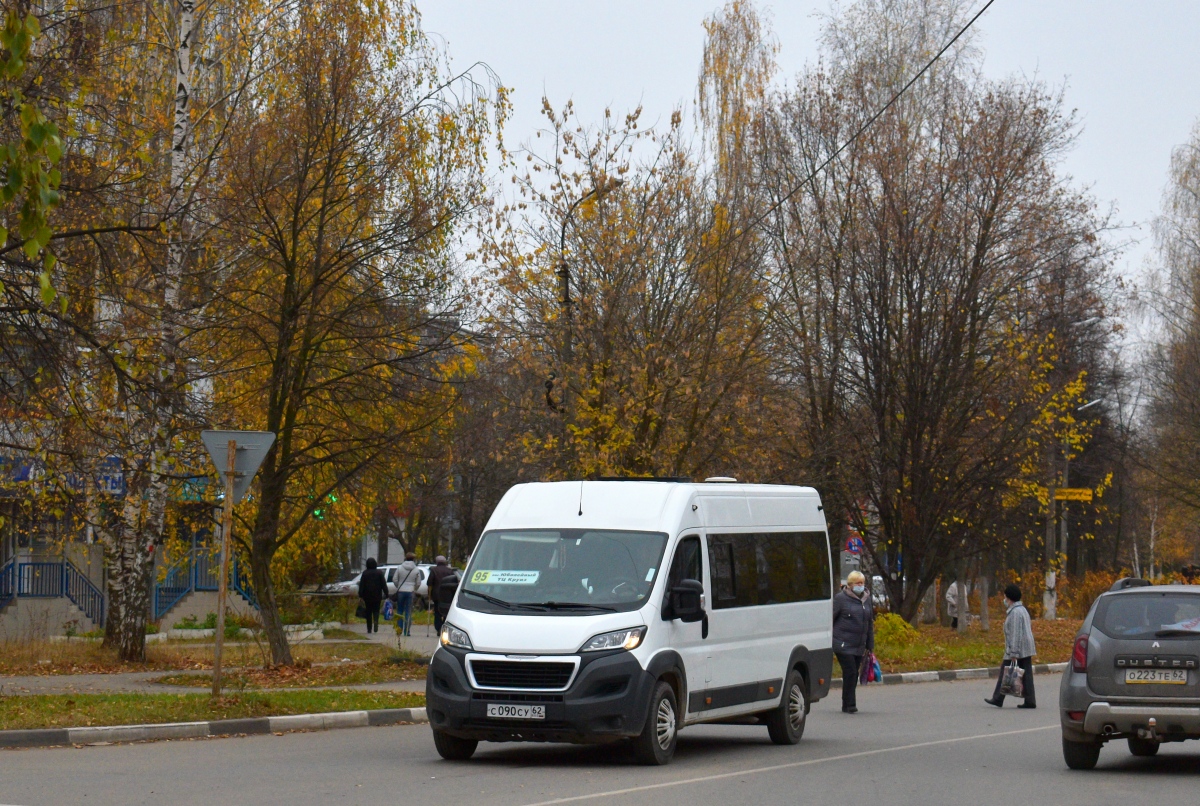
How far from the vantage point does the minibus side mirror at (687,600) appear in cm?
1245

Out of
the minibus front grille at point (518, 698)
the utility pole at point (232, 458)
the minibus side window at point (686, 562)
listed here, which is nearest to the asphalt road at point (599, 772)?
the minibus front grille at point (518, 698)

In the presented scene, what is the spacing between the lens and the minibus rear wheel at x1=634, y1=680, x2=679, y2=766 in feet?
39.5

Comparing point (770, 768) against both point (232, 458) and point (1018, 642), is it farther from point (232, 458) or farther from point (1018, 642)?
point (1018, 642)

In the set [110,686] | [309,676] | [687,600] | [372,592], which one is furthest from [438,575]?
[687,600]

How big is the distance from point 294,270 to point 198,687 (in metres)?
5.66

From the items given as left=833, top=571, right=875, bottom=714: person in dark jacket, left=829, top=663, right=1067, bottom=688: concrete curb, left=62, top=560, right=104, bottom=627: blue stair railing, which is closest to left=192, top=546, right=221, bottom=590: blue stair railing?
left=62, top=560, right=104, bottom=627: blue stair railing

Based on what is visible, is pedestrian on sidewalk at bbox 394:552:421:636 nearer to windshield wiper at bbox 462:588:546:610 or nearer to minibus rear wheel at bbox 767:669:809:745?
minibus rear wheel at bbox 767:669:809:745

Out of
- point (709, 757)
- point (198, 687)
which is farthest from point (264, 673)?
point (709, 757)

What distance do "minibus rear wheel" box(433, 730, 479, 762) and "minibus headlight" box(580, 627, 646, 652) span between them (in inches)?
58.6

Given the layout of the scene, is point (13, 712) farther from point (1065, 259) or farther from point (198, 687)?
point (1065, 259)

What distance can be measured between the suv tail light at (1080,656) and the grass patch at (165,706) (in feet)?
26.0

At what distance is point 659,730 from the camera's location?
483 inches

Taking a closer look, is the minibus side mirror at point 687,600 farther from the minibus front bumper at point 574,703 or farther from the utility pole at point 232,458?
the utility pole at point 232,458

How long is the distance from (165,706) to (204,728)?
96cm
